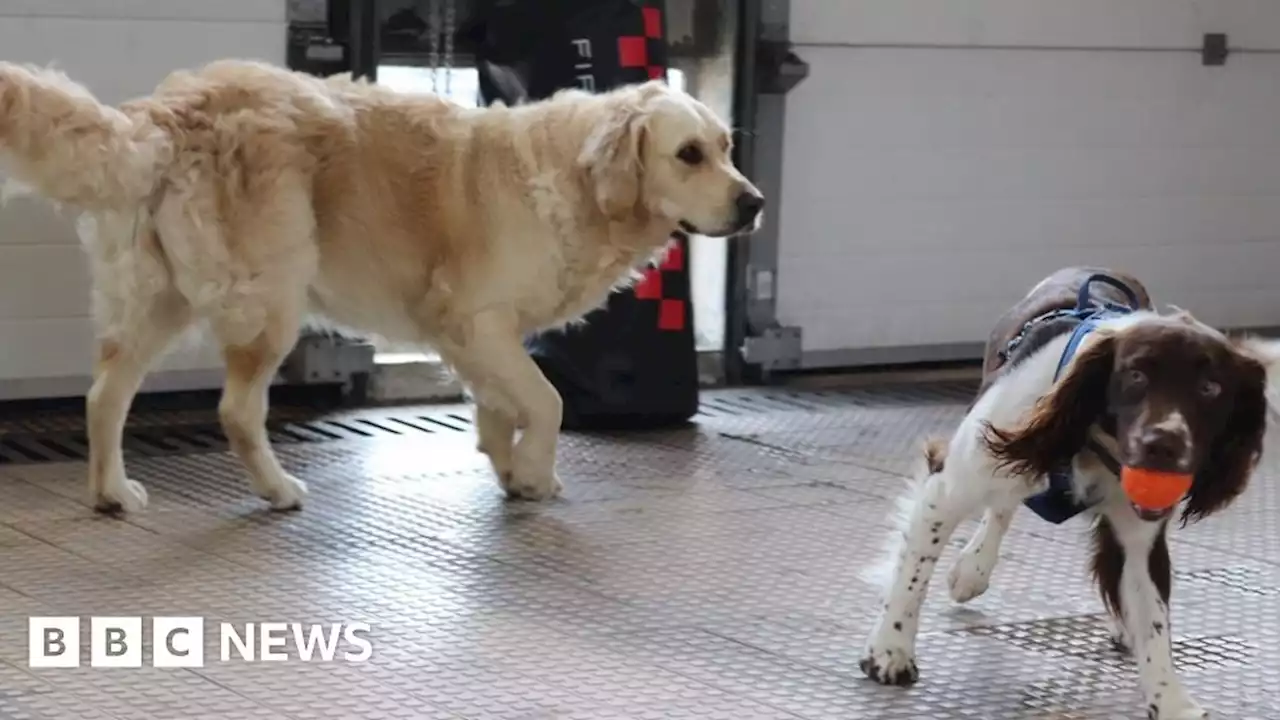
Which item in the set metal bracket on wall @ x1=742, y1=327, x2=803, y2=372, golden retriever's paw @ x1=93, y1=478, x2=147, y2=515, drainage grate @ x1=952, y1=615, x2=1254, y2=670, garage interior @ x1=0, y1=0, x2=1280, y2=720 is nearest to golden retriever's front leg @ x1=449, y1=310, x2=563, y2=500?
garage interior @ x1=0, y1=0, x2=1280, y2=720

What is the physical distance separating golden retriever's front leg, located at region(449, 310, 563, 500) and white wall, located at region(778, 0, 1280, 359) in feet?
7.50

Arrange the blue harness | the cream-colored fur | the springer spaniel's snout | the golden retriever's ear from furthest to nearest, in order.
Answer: the golden retriever's ear < the cream-colored fur < the blue harness < the springer spaniel's snout

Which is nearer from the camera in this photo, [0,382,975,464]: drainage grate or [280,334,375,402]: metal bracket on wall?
[0,382,975,464]: drainage grate

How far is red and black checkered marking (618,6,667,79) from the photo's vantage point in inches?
217

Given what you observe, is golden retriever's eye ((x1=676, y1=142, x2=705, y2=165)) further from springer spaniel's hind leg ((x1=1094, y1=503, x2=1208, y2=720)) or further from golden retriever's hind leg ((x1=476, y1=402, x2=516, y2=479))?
springer spaniel's hind leg ((x1=1094, y1=503, x2=1208, y2=720))

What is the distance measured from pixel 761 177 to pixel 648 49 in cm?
108

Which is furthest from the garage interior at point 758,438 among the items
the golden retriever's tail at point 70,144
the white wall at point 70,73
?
the golden retriever's tail at point 70,144

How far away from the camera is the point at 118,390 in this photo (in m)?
4.33

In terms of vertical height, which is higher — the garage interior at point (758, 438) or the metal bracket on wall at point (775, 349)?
the garage interior at point (758, 438)

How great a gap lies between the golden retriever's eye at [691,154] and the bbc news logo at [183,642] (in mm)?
1665

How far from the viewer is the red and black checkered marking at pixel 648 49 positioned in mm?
5516

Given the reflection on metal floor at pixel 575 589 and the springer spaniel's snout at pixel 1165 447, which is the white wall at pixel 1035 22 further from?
the springer spaniel's snout at pixel 1165 447

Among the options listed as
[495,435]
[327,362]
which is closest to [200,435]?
[327,362]

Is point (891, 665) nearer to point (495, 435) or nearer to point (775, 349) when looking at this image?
point (495, 435)
